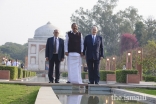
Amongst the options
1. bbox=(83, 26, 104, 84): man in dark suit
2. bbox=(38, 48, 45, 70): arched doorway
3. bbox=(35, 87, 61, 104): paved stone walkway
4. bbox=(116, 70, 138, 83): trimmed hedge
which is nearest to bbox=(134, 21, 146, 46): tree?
bbox=(38, 48, 45, 70): arched doorway

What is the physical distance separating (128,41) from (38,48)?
1490 centimetres

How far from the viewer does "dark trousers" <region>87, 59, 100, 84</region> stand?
725 centimetres

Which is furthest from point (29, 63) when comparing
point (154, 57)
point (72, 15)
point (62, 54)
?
point (62, 54)

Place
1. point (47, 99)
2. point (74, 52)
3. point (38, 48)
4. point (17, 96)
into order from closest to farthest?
1. point (47, 99)
2. point (17, 96)
3. point (74, 52)
4. point (38, 48)

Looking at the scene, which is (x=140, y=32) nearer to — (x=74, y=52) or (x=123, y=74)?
(x=123, y=74)

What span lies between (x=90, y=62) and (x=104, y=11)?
134 feet

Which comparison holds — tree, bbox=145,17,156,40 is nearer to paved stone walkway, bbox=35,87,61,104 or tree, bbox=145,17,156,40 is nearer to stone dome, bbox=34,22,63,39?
stone dome, bbox=34,22,63,39

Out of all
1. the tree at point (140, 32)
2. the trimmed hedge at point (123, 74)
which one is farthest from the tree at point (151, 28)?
the trimmed hedge at point (123, 74)

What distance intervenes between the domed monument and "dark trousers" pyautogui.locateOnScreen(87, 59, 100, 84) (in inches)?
1659

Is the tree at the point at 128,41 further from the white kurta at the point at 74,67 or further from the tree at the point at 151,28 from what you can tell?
the white kurta at the point at 74,67

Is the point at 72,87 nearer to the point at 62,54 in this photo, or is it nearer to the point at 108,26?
the point at 62,54

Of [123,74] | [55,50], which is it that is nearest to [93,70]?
[55,50]

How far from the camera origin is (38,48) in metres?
50.2

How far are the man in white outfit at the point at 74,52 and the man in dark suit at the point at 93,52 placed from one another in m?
0.16
